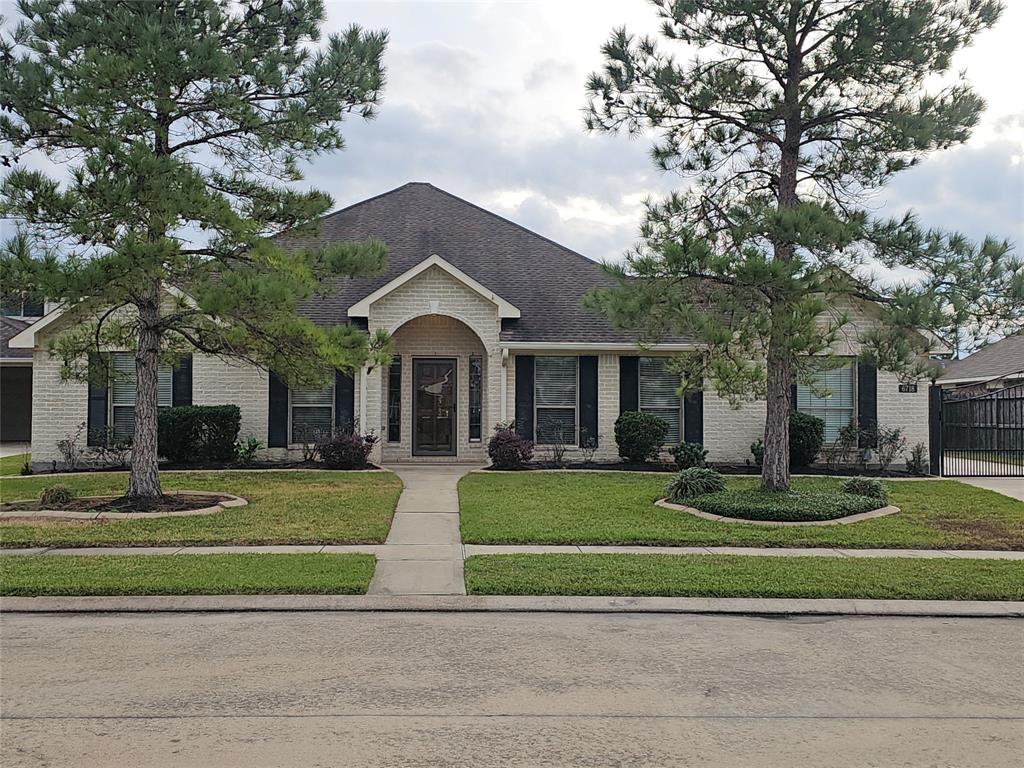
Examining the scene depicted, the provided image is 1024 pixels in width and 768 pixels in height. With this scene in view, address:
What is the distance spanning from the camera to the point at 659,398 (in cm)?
1980

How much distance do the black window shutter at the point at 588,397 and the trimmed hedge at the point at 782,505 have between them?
6071 millimetres

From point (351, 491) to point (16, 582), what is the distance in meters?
6.67

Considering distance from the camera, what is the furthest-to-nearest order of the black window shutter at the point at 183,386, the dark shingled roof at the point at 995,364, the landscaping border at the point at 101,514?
the dark shingled roof at the point at 995,364 < the black window shutter at the point at 183,386 < the landscaping border at the point at 101,514

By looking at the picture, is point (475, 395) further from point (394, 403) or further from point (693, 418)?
point (693, 418)

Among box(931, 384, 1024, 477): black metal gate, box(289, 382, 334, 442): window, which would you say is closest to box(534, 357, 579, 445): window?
box(289, 382, 334, 442): window

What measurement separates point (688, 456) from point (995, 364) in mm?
20370

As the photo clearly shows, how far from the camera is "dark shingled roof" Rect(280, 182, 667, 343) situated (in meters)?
19.9

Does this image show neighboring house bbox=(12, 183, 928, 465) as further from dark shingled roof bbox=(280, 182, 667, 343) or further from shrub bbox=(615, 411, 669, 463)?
shrub bbox=(615, 411, 669, 463)

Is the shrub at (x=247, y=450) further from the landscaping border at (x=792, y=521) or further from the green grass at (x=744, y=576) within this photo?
the green grass at (x=744, y=576)

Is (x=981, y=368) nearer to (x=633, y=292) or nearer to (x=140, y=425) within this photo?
(x=633, y=292)

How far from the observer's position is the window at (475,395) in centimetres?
2028

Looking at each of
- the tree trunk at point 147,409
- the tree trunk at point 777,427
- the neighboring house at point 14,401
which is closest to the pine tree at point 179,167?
the tree trunk at point 147,409

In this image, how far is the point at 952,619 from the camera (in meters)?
7.80

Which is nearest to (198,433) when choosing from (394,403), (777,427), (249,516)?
(394,403)
